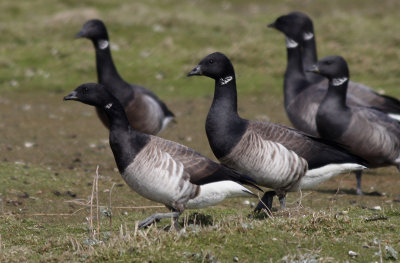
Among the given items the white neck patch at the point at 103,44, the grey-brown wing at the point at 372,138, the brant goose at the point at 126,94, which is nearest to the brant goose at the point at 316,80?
the grey-brown wing at the point at 372,138

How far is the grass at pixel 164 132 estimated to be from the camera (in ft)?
21.6

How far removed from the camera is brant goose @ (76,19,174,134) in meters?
12.9

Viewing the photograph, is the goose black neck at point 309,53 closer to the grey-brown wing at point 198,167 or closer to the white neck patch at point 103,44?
the white neck patch at point 103,44

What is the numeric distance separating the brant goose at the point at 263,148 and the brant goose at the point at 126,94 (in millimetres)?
4178

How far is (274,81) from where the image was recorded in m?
20.7

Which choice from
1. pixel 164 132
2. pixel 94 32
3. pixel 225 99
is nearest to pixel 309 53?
pixel 164 132

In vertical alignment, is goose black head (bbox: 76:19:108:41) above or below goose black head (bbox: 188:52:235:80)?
Answer: below

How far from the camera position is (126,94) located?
42.4 feet

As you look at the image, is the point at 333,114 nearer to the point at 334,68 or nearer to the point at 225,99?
the point at 334,68

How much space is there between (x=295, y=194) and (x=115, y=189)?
127 inches

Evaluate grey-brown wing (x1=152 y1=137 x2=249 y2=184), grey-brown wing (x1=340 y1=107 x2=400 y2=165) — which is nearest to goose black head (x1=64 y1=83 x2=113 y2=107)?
grey-brown wing (x1=152 y1=137 x2=249 y2=184)

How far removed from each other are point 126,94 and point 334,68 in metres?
4.13

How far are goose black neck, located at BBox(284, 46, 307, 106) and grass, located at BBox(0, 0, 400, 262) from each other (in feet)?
6.74

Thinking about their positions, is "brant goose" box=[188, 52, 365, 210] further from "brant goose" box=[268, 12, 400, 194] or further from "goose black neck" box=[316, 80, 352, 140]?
"brant goose" box=[268, 12, 400, 194]
